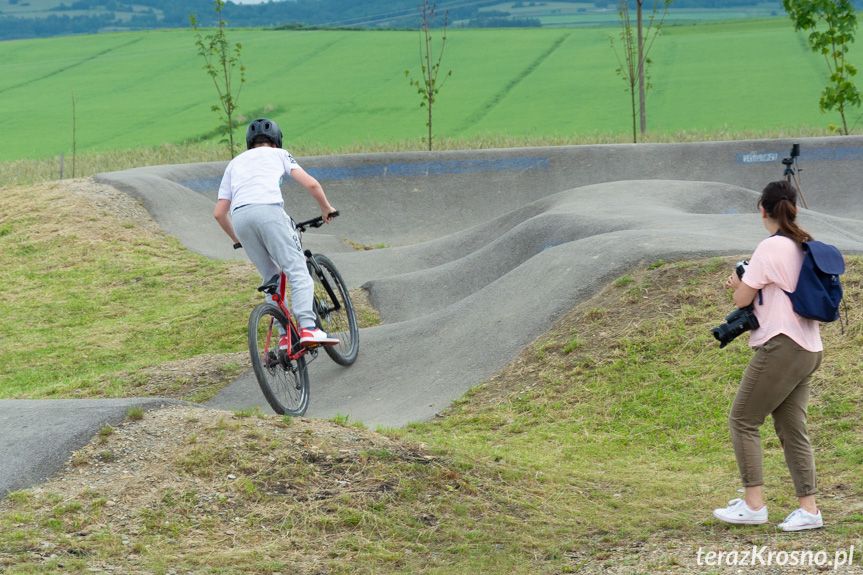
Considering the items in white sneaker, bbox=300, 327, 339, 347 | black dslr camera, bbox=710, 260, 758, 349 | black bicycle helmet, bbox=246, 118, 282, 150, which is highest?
black bicycle helmet, bbox=246, 118, 282, 150

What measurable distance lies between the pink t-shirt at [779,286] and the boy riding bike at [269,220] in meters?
3.31

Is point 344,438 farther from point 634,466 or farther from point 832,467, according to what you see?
point 832,467

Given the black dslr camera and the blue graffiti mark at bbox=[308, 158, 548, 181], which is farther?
the blue graffiti mark at bbox=[308, 158, 548, 181]

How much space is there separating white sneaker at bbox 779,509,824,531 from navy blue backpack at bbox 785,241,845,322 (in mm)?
930

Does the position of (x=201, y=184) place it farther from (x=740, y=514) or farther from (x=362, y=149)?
(x=740, y=514)

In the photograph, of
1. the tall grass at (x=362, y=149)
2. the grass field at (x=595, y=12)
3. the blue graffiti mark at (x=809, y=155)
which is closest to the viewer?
the blue graffiti mark at (x=809, y=155)

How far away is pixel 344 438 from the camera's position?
483cm

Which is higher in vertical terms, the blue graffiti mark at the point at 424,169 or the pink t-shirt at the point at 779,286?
the pink t-shirt at the point at 779,286

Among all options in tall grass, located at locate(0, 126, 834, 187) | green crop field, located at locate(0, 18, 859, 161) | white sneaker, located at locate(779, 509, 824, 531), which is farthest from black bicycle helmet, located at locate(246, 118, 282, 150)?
green crop field, located at locate(0, 18, 859, 161)

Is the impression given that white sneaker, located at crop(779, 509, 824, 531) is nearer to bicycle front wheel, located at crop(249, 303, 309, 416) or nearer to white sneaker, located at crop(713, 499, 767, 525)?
white sneaker, located at crop(713, 499, 767, 525)

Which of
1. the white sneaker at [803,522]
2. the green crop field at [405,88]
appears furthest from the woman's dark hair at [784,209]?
the green crop field at [405,88]

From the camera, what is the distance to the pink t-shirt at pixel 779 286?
12.7 ft

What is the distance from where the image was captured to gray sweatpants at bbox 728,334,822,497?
3902 millimetres

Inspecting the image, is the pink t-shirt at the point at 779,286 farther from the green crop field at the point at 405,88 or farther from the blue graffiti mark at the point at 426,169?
the green crop field at the point at 405,88
